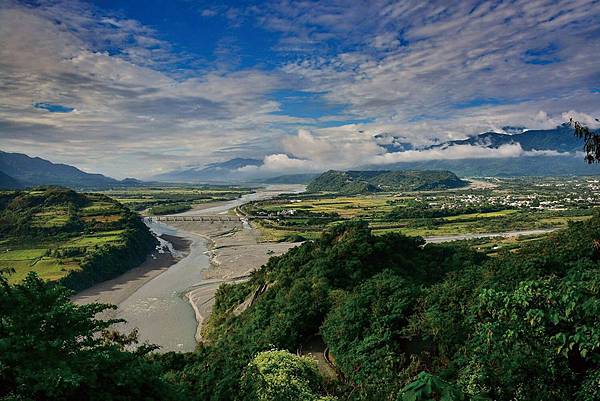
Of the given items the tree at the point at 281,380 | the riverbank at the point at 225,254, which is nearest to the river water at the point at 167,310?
the riverbank at the point at 225,254

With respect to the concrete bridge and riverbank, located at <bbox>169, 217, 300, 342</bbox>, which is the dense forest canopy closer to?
riverbank, located at <bbox>169, 217, 300, 342</bbox>

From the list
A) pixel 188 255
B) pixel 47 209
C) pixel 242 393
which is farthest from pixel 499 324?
pixel 47 209

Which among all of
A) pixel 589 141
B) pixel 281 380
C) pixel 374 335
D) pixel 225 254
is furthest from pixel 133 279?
pixel 589 141

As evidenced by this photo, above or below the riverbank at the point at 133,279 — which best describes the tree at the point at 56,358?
above

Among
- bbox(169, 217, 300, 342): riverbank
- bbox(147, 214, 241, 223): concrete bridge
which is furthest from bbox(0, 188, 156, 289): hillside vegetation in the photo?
bbox(147, 214, 241, 223): concrete bridge

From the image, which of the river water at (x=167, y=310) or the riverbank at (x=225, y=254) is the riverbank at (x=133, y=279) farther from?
the riverbank at (x=225, y=254)

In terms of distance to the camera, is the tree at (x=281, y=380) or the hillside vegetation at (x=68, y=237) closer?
the tree at (x=281, y=380)
